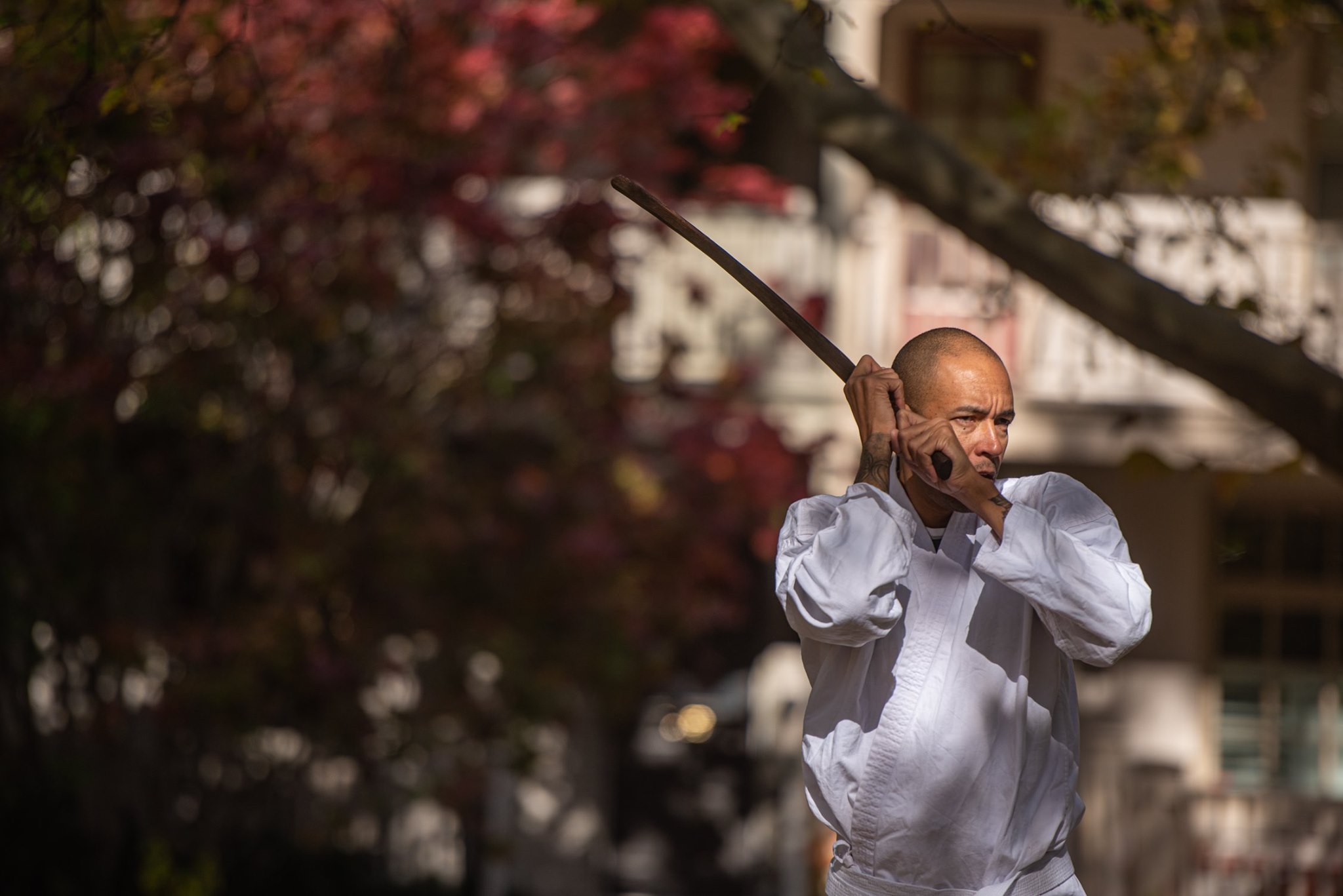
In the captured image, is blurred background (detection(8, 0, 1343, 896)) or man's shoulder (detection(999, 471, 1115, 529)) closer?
man's shoulder (detection(999, 471, 1115, 529))

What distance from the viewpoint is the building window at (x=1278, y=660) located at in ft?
34.0

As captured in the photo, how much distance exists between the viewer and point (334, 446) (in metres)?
6.86

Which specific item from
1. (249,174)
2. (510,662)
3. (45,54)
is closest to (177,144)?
→ (249,174)

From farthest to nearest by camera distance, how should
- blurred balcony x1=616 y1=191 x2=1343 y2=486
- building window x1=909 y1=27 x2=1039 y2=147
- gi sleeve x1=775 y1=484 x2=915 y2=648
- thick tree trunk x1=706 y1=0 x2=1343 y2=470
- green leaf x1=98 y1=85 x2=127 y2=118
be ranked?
building window x1=909 y1=27 x2=1039 y2=147
blurred balcony x1=616 y1=191 x2=1343 y2=486
thick tree trunk x1=706 y1=0 x2=1343 y2=470
green leaf x1=98 y1=85 x2=127 y2=118
gi sleeve x1=775 y1=484 x2=915 y2=648

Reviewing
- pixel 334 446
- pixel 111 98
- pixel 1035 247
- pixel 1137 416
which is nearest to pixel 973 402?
pixel 1035 247

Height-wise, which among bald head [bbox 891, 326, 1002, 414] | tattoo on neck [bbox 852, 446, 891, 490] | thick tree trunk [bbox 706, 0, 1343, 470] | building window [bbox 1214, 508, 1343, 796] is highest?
bald head [bbox 891, 326, 1002, 414]

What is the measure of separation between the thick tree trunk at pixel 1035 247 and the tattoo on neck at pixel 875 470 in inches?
73.1

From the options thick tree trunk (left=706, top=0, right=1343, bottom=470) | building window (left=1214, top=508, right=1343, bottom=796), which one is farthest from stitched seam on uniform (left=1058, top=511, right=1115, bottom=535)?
building window (left=1214, top=508, right=1343, bottom=796)

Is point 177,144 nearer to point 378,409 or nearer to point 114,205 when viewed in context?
point 114,205

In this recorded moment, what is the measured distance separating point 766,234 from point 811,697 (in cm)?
714

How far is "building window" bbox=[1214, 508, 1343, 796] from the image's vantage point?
10.4m

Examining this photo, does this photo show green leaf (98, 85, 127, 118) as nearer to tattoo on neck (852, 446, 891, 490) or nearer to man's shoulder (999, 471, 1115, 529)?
tattoo on neck (852, 446, 891, 490)

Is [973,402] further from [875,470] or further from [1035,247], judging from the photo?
[1035,247]

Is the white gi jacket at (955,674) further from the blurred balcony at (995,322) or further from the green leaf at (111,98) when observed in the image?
the blurred balcony at (995,322)
